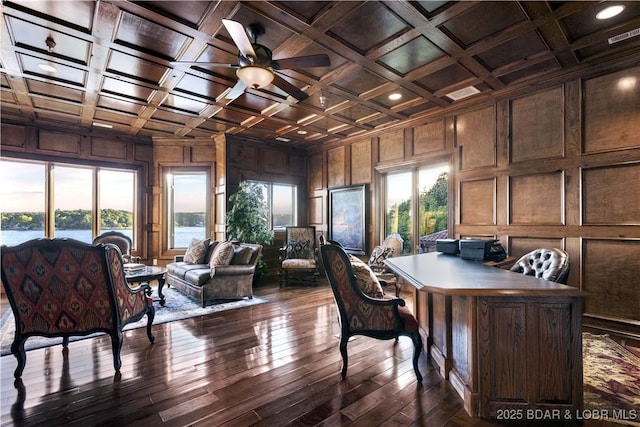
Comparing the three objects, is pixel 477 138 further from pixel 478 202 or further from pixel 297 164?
pixel 297 164

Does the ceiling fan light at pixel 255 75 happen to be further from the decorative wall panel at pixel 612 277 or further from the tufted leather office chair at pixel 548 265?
the decorative wall panel at pixel 612 277

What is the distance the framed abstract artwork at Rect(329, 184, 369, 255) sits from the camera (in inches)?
247

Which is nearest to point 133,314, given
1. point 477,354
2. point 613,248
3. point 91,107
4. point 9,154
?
point 477,354

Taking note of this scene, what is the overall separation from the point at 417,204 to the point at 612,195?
8.71 ft

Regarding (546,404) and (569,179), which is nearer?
(546,404)

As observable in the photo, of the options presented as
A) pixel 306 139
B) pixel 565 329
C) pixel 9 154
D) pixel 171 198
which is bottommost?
pixel 565 329

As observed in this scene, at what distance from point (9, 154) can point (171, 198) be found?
274 centimetres

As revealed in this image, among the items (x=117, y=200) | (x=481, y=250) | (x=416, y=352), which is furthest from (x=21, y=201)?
(x=481, y=250)

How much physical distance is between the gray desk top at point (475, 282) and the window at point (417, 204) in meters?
2.78

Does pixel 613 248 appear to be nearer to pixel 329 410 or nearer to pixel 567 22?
pixel 567 22

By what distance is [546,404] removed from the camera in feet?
6.22

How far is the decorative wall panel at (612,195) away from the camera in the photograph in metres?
3.30

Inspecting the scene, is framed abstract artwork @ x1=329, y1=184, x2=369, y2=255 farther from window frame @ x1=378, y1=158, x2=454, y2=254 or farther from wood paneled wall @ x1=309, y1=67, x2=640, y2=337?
wood paneled wall @ x1=309, y1=67, x2=640, y2=337

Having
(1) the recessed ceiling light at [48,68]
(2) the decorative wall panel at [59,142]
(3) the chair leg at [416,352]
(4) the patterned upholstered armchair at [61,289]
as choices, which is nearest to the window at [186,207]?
(2) the decorative wall panel at [59,142]
